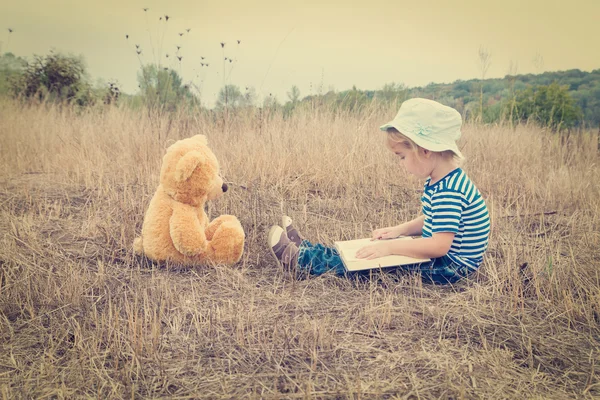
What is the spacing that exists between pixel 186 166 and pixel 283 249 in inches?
30.5

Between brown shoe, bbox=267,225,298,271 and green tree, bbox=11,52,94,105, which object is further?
green tree, bbox=11,52,94,105

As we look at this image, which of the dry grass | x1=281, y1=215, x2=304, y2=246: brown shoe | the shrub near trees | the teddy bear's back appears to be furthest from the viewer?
the shrub near trees

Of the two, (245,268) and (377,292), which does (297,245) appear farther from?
(377,292)

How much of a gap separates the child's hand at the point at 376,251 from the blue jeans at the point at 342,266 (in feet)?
0.61

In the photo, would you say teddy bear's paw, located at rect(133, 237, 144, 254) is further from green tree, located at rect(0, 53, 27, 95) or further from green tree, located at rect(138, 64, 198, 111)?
green tree, located at rect(0, 53, 27, 95)

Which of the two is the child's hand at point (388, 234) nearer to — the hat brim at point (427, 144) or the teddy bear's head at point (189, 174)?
the hat brim at point (427, 144)

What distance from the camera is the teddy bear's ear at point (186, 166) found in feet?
7.94

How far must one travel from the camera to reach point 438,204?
2355mm

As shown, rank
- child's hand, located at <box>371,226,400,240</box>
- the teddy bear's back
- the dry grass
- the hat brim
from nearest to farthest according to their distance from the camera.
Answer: the dry grass
the hat brim
the teddy bear's back
child's hand, located at <box>371,226,400,240</box>

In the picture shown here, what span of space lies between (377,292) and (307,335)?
0.57 m

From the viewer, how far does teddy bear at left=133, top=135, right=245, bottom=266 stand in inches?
99.0

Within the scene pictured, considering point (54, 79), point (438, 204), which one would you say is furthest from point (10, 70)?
point (438, 204)

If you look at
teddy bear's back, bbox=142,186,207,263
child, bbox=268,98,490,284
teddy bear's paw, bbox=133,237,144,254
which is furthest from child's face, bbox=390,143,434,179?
teddy bear's paw, bbox=133,237,144,254

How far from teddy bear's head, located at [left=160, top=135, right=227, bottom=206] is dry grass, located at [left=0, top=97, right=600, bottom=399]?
48cm
